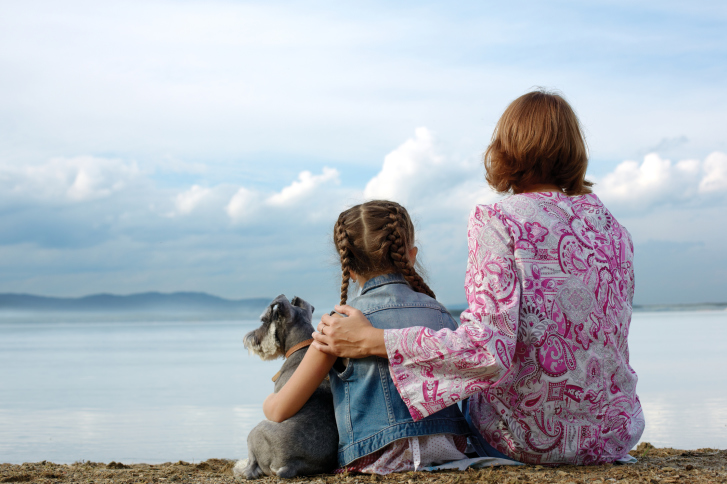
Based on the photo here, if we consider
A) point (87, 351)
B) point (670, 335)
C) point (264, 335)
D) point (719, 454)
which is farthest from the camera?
point (670, 335)

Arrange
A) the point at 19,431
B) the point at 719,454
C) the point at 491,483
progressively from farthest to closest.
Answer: the point at 19,431 → the point at 719,454 → the point at 491,483

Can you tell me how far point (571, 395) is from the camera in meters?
3.33

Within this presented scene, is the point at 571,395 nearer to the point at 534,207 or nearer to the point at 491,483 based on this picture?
the point at 491,483

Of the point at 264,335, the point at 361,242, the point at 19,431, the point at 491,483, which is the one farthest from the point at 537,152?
the point at 19,431

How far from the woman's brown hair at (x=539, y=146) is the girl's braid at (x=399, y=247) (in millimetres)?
647

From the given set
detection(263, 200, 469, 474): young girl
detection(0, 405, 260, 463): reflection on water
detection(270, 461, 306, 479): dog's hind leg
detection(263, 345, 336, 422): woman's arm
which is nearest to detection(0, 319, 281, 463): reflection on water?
detection(0, 405, 260, 463): reflection on water

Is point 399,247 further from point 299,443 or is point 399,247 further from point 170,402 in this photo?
point 170,402

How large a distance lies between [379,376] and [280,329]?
121 centimetres

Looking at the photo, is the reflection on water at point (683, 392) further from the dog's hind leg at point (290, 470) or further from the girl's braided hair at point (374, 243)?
the dog's hind leg at point (290, 470)

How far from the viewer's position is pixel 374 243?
3.65m

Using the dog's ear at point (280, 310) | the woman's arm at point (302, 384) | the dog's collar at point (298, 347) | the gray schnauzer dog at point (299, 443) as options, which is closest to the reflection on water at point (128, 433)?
the dog's collar at point (298, 347)

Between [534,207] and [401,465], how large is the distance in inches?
65.8

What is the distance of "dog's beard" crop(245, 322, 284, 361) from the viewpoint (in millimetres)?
4422

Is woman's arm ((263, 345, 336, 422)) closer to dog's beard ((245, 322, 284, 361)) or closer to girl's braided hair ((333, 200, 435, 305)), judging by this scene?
girl's braided hair ((333, 200, 435, 305))
